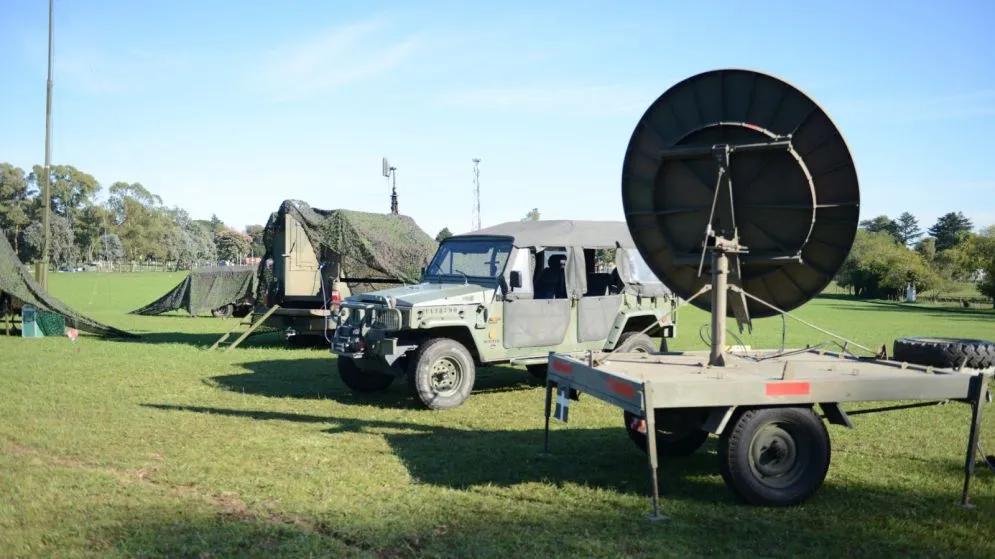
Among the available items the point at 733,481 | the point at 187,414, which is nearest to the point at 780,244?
the point at 733,481

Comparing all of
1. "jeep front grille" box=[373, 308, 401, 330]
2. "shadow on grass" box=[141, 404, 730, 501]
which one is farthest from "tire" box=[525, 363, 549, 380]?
"shadow on grass" box=[141, 404, 730, 501]

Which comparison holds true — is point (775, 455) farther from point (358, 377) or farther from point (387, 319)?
point (358, 377)

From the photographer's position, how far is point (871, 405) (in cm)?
1056

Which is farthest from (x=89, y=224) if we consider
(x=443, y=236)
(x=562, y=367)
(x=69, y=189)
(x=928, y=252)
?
(x=562, y=367)

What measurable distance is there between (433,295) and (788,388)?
5.35 metres

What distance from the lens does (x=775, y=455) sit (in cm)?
599

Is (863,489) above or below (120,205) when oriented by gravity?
below

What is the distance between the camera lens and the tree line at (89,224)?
88.1 metres

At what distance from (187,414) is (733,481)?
6361 mm

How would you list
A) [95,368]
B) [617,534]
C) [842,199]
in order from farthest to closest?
[95,368]
[842,199]
[617,534]

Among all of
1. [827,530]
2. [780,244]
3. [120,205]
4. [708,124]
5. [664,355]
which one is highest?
[120,205]

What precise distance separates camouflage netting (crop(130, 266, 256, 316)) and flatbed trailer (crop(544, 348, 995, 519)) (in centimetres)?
2304

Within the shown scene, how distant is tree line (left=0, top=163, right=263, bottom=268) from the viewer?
8812 centimetres

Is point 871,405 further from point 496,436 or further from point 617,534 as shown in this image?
point 617,534
